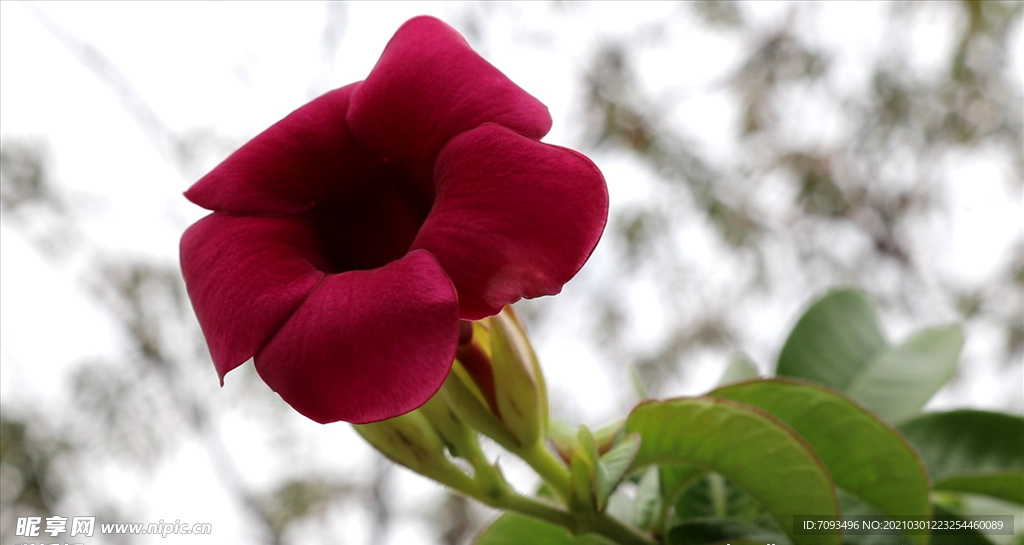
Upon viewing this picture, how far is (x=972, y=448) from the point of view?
64cm

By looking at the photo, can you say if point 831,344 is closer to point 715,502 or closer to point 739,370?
point 739,370

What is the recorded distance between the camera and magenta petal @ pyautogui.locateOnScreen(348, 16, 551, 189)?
0.44 metres

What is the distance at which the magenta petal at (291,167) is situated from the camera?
0.48 metres

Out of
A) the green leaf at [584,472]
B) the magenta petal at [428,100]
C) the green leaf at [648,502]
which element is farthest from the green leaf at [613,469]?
the magenta petal at [428,100]

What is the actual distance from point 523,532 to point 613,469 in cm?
16

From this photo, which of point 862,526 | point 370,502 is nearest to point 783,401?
point 862,526

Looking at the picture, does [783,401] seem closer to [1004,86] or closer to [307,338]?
[307,338]

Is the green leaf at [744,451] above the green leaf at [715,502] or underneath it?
above

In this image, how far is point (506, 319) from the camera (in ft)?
1.69

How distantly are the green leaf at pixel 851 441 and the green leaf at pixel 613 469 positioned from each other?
8 cm

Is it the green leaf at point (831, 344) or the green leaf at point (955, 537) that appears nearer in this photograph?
the green leaf at point (955, 537)

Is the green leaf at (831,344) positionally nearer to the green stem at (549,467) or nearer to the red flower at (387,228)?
the green stem at (549,467)

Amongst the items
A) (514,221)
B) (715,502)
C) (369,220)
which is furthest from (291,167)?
(715,502)

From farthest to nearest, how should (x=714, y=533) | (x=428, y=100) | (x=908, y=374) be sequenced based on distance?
(x=908, y=374) < (x=714, y=533) < (x=428, y=100)
